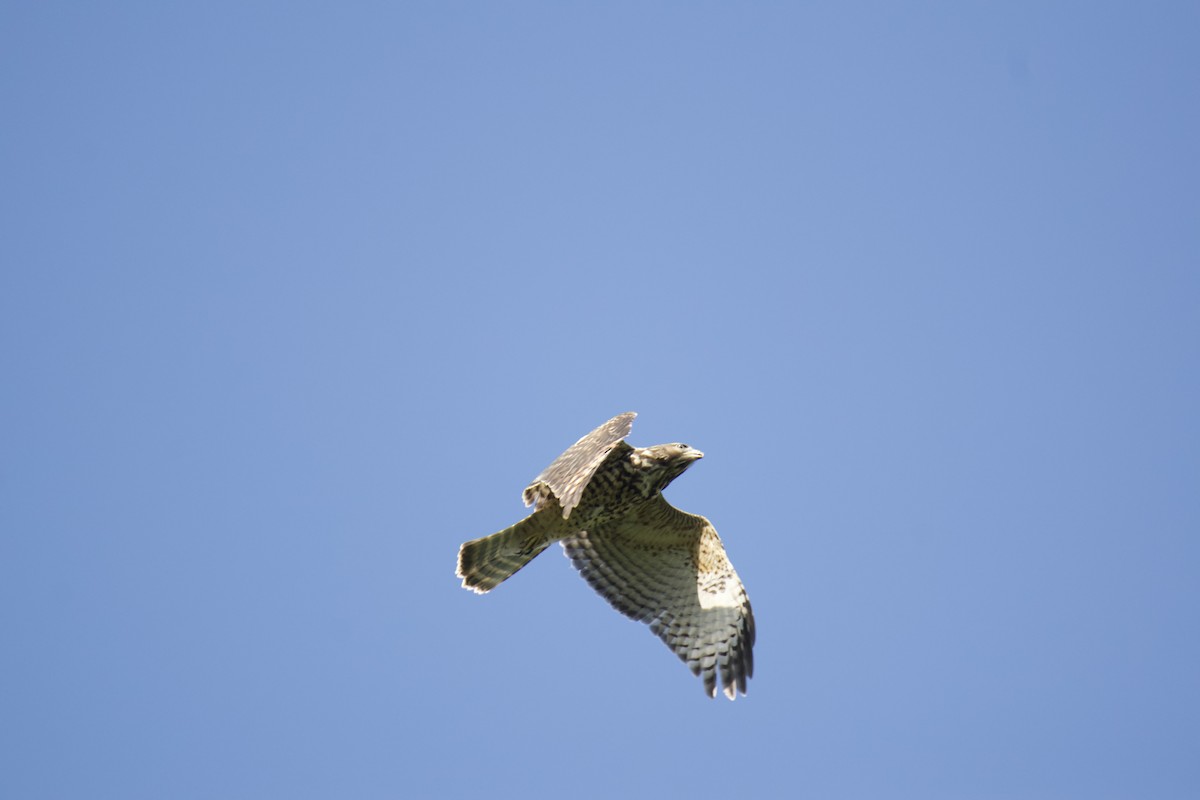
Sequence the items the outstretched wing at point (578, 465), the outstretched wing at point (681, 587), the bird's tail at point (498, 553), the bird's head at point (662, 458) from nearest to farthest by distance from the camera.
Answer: the outstretched wing at point (578, 465)
the bird's head at point (662, 458)
the bird's tail at point (498, 553)
the outstretched wing at point (681, 587)

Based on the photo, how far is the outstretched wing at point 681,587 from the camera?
9.16 m

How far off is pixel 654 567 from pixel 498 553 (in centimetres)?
128

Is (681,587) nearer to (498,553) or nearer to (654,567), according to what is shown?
(654,567)

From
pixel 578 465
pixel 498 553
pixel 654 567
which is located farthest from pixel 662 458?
pixel 498 553

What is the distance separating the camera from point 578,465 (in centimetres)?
788

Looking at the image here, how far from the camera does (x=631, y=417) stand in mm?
8320

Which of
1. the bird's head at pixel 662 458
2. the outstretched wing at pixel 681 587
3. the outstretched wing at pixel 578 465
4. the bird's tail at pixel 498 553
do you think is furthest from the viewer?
the outstretched wing at pixel 681 587

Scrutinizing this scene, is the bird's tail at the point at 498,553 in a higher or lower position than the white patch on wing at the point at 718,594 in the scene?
higher

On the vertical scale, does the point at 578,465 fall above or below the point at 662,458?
below

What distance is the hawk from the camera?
28.6 ft

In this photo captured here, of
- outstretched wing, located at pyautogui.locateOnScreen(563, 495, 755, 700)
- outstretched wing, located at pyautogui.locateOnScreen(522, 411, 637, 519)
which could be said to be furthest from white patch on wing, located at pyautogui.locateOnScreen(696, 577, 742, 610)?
outstretched wing, located at pyautogui.locateOnScreen(522, 411, 637, 519)

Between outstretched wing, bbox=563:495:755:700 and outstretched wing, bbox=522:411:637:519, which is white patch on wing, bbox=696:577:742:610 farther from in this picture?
outstretched wing, bbox=522:411:637:519

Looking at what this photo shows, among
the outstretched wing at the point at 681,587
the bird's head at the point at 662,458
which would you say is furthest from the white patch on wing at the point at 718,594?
the bird's head at the point at 662,458

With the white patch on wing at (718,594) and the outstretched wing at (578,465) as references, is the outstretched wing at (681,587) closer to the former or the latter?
the white patch on wing at (718,594)
